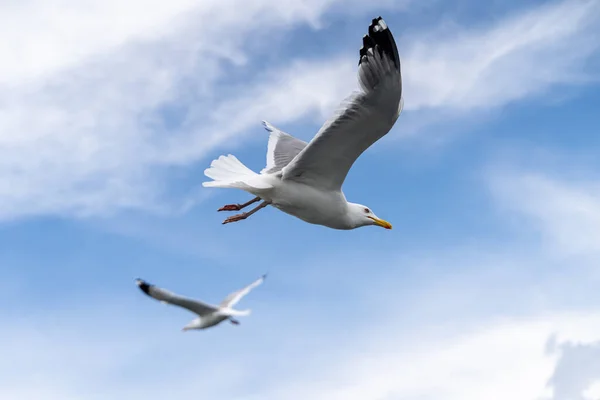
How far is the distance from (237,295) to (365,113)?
385cm

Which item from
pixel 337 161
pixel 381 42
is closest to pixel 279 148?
pixel 337 161

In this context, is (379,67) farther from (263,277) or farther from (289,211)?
(263,277)

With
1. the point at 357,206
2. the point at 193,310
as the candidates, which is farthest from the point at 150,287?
the point at 357,206

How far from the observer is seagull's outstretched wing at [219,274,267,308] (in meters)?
6.32

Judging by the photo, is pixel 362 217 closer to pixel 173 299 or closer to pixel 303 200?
pixel 303 200

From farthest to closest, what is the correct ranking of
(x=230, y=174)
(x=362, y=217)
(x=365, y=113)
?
(x=362, y=217) → (x=230, y=174) → (x=365, y=113)

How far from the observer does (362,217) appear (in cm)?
1159

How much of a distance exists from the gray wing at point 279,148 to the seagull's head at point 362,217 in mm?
1363

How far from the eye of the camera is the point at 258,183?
409 inches

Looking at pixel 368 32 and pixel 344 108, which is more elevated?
pixel 368 32

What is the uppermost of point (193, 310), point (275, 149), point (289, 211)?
point (275, 149)

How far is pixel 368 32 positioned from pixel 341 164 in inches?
75.0

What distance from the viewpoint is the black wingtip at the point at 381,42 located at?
368 inches

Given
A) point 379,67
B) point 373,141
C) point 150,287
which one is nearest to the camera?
point 150,287
